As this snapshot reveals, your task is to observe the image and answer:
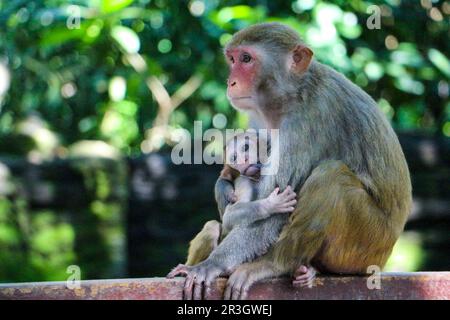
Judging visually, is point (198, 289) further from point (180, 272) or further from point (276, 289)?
point (276, 289)

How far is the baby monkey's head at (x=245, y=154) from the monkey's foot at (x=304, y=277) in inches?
34.7

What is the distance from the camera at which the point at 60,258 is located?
10.9 meters

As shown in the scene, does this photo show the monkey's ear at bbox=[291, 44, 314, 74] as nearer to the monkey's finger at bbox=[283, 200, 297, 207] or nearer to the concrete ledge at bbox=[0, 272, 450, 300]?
the monkey's finger at bbox=[283, 200, 297, 207]

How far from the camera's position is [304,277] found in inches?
212

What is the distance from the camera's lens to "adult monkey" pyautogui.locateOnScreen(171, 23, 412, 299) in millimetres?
5551

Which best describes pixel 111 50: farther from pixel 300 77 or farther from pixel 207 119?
pixel 300 77

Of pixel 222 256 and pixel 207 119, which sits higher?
pixel 207 119

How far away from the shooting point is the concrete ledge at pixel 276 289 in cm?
484

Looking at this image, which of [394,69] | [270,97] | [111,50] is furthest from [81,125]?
[270,97]

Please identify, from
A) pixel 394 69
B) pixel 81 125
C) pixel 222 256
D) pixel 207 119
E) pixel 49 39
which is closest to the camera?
pixel 222 256

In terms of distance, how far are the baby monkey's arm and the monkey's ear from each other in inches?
33.4

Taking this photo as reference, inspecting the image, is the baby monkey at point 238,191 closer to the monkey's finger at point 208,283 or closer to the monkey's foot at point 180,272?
the monkey's foot at point 180,272

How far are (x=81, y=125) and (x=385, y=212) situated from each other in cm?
749

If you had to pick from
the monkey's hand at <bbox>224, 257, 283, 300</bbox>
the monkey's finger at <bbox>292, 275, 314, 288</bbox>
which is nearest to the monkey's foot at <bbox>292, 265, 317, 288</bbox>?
the monkey's finger at <bbox>292, 275, 314, 288</bbox>
